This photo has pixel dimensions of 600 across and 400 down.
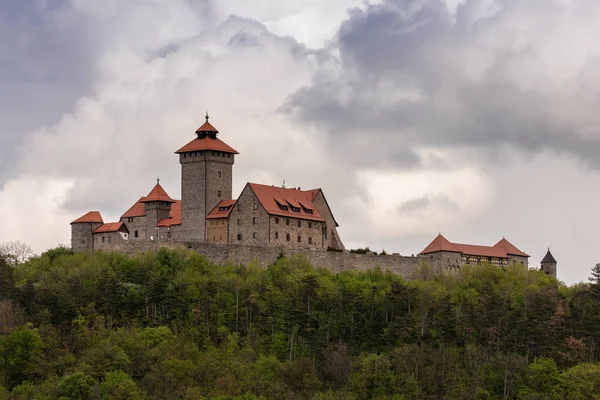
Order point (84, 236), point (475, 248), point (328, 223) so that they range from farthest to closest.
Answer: point (475, 248)
point (328, 223)
point (84, 236)

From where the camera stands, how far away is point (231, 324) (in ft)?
310

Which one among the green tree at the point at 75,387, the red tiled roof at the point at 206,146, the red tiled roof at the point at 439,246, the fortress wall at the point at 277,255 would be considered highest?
the red tiled roof at the point at 206,146

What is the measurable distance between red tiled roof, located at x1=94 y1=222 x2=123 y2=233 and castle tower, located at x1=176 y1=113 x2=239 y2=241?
437cm

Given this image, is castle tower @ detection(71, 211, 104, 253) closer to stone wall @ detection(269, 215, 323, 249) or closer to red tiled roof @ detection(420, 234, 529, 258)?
stone wall @ detection(269, 215, 323, 249)

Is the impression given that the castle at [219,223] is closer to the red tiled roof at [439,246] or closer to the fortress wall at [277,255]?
the fortress wall at [277,255]

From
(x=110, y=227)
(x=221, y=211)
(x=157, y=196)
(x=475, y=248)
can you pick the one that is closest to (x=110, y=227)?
(x=110, y=227)

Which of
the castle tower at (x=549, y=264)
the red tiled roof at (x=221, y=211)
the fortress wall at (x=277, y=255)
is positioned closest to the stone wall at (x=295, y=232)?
the fortress wall at (x=277, y=255)

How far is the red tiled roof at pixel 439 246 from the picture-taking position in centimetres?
10962

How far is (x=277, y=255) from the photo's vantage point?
100188mm

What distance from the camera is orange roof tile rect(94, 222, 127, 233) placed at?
101875 mm

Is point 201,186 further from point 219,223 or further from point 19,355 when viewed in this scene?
point 19,355

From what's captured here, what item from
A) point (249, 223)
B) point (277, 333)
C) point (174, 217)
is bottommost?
point (277, 333)

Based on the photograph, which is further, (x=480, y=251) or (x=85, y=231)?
(x=480, y=251)

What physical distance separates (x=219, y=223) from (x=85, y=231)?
928cm
